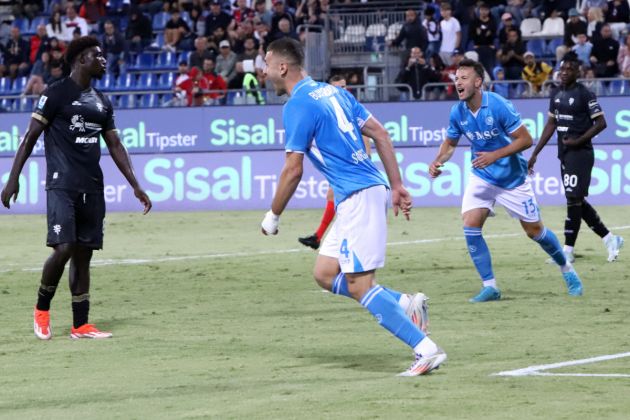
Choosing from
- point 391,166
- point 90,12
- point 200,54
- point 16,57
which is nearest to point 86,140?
point 391,166

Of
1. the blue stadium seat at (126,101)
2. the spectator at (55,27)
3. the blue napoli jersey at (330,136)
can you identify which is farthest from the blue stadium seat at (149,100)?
the blue napoli jersey at (330,136)

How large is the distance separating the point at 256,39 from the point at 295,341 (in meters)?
20.0

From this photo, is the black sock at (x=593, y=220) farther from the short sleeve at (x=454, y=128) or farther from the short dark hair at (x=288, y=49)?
the short dark hair at (x=288, y=49)

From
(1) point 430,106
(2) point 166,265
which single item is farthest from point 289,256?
(1) point 430,106

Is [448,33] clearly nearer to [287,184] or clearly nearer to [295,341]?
[295,341]

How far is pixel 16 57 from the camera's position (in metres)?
32.6

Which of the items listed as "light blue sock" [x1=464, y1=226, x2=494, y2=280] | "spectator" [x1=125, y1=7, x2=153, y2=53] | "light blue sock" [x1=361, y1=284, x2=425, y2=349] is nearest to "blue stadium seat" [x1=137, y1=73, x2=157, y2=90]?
"spectator" [x1=125, y1=7, x2=153, y2=53]

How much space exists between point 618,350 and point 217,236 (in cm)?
1248

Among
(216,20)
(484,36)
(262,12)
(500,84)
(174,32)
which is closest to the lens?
(500,84)

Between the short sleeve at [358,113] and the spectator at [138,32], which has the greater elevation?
the spectator at [138,32]

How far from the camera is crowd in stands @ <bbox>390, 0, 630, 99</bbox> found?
26.6 m

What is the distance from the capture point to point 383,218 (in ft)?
28.9

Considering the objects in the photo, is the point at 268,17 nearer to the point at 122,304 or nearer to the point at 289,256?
the point at 289,256

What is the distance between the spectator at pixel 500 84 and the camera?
Answer: 2583 cm
